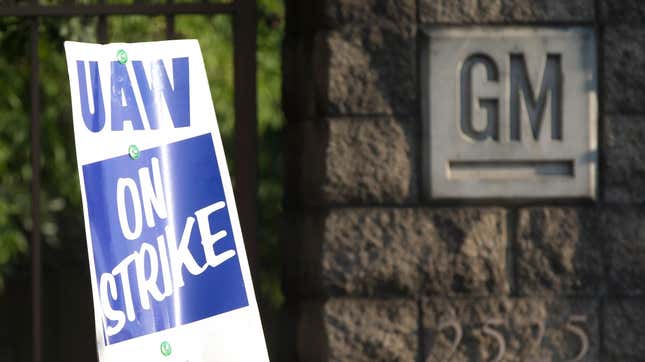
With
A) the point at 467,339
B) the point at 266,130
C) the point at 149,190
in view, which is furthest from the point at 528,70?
the point at 266,130

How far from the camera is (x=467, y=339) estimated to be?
367 cm

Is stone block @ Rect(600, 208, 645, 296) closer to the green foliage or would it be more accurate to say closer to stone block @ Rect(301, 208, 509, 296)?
stone block @ Rect(301, 208, 509, 296)

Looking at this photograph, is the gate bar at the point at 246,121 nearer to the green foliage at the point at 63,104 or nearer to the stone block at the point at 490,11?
the stone block at the point at 490,11

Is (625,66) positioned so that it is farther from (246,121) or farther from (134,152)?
(134,152)

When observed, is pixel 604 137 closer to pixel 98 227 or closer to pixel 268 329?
pixel 98 227

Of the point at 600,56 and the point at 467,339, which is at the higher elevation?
the point at 600,56

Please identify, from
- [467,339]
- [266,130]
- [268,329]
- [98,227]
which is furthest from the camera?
[268,329]

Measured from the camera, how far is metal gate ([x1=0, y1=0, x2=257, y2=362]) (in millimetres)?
3957

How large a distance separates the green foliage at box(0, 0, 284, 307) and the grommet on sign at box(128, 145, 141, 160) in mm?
2028

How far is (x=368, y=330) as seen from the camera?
12.0ft

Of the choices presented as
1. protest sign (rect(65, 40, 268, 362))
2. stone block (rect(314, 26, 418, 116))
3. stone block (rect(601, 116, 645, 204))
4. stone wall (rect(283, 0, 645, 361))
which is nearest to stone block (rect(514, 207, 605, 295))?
stone wall (rect(283, 0, 645, 361))

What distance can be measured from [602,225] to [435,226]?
453 millimetres

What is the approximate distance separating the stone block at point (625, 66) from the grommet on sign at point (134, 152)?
4.67 ft

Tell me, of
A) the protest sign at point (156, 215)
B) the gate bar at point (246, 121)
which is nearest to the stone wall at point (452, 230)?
the gate bar at point (246, 121)
